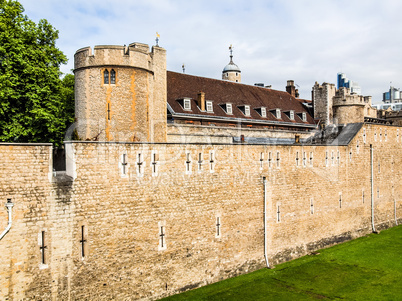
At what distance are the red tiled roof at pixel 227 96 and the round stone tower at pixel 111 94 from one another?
751 centimetres

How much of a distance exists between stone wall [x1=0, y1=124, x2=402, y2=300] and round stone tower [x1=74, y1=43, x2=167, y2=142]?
13.5ft

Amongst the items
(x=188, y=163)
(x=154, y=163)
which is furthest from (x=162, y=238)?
(x=188, y=163)

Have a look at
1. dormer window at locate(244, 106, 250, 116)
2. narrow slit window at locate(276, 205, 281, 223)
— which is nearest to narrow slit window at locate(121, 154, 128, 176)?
narrow slit window at locate(276, 205, 281, 223)

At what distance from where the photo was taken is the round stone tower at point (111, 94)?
19.7 meters

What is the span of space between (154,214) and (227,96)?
19631mm

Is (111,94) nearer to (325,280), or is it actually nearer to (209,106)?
(209,106)

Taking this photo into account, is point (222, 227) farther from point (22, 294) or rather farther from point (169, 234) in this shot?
point (22, 294)

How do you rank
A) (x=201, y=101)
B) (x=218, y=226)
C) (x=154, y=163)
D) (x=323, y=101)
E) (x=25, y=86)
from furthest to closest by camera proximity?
(x=323, y=101) → (x=201, y=101) → (x=25, y=86) → (x=218, y=226) → (x=154, y=163)

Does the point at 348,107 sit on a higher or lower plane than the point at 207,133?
higher

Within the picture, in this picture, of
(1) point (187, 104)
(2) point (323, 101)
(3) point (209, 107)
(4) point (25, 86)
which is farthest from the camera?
(2) point (323, 101)

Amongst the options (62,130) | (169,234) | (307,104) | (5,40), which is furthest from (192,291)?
(307,104)

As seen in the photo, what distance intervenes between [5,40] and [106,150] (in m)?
12.2

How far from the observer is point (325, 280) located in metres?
19.2

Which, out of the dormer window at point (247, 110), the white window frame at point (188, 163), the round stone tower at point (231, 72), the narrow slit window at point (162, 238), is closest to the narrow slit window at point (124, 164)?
the narrow slit window at point (162, 238)
